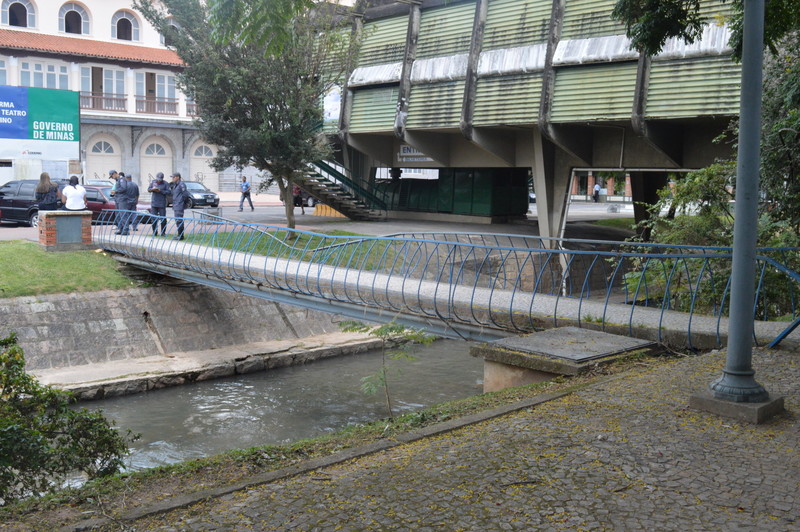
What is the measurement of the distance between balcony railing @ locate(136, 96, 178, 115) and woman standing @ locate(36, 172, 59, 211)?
24429 millimetres

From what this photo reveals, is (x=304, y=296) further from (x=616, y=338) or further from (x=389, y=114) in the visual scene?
(x=389, y=114)

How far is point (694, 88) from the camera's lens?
1694cm

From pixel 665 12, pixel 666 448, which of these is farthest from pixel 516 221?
pixel 666 448

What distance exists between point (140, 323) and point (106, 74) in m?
30.2

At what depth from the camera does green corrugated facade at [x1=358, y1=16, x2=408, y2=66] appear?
23.7 meters

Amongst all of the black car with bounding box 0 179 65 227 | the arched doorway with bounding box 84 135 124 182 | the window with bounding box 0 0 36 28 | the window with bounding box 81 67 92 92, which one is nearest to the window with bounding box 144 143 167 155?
the arched doorway with bounding box 84 135 124 182

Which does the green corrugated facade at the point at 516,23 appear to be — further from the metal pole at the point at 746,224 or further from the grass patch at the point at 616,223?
the metal pole at the point at 746,224

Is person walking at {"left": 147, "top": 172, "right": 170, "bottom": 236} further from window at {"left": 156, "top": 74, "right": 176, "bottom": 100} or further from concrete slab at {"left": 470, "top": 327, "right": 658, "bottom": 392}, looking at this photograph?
window at {"left": 156, "top": 74, "right": 176, "bottom": 100}

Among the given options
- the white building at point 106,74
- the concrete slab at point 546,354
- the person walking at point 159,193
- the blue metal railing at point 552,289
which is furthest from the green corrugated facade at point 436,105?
the white building at point 106,74

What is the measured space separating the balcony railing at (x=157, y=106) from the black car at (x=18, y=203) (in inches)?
800

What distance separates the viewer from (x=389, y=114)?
79.4ft

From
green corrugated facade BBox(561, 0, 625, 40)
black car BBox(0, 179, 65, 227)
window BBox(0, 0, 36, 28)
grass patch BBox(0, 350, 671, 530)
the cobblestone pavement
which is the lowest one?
grass patch BBox(0, 350, 671, 530)

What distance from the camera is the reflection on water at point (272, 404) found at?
1152cm

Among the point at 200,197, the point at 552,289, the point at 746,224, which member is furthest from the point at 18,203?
the point at 746,224
